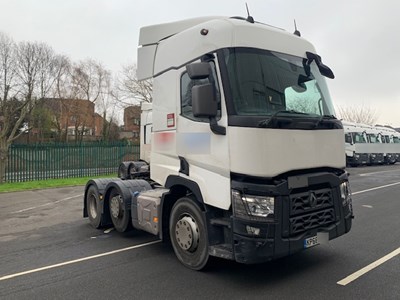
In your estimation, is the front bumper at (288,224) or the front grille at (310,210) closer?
the front bumper at (288,224)

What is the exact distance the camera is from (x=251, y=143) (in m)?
3.90

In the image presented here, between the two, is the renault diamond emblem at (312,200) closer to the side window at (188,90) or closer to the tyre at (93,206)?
the side window at (188,90)

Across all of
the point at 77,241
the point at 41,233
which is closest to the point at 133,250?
the point at 77,241

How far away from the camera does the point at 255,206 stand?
3.90 m

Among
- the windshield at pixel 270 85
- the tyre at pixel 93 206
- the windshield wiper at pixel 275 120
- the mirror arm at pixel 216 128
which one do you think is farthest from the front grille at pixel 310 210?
the tyre at pixel 93 206

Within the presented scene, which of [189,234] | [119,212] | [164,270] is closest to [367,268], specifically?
[189,234]

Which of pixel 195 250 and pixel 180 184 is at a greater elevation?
pixel 180 184

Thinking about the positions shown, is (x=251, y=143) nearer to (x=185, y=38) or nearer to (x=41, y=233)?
(x=185, y=38)

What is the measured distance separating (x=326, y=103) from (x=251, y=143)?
1.63 m

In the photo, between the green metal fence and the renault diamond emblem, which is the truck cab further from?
the green metal fence

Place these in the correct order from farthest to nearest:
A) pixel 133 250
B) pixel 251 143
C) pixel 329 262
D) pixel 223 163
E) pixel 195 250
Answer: pixel 133 250
pixel 329 262
pixel 195 250
pixel 223 163
pixel 251 143

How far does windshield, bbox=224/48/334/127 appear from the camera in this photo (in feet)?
13.4

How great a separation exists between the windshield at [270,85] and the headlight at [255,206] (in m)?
0.95

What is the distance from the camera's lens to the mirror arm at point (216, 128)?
412 cm
